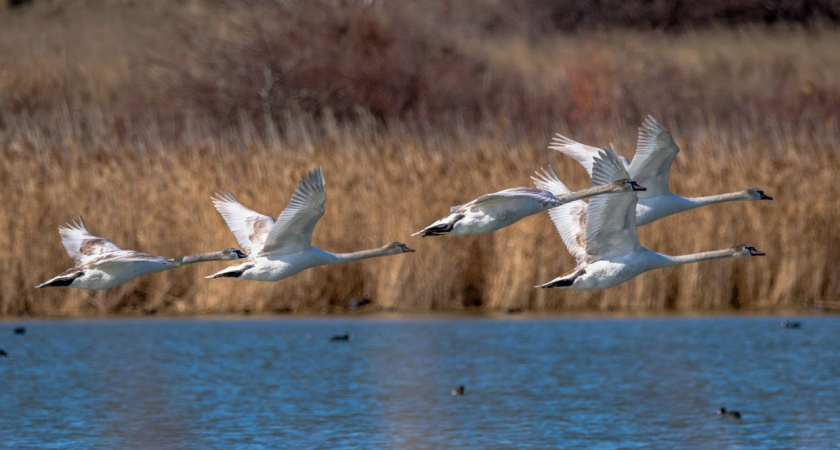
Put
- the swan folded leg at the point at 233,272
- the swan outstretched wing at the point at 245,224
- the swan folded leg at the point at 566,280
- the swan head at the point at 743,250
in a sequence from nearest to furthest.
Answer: the swan folded leg at the point at 566,280 < the swan folded leg at the point at 233,272 < the swan head at the point at 743,250 < the swan outstretched wing at the point at 245,224

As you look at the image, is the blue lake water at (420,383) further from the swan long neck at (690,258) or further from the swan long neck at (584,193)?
the swan long neck at (584,193)

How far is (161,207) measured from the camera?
2142 centimetres

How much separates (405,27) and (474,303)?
16.1 meters

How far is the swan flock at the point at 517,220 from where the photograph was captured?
1056 cm

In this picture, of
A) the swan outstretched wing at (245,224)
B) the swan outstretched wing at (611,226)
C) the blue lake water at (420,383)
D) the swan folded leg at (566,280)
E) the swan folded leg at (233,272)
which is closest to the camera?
the swan folded leg at (566,280)

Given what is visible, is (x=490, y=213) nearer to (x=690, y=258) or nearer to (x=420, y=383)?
(x=690, y=258)

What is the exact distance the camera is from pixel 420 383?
61.9 feet

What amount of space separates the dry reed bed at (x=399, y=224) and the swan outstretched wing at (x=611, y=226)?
8748 millimetres

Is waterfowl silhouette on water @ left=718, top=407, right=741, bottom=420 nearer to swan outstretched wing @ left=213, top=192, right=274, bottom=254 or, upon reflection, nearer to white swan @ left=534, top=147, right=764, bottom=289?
white swan @ left=534, top=147, right=764, bottom=289

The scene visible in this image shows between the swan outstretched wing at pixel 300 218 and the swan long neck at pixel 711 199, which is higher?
the swan long neck at pixel 711 199

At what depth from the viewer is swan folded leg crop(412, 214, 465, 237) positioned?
33.7 ft

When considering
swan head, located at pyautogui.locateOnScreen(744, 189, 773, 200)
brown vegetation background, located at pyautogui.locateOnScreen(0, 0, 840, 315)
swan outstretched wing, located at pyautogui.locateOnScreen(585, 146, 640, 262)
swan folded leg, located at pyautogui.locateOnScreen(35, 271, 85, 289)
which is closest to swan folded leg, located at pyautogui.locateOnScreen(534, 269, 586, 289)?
swan outstretched wing, located at pyautogui.locateOnScreen(585, 146, 640, 262)

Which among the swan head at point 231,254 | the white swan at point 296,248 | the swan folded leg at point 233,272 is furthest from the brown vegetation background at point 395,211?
the swan head at point 231,254

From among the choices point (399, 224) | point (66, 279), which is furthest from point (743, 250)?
point (399, 224)
